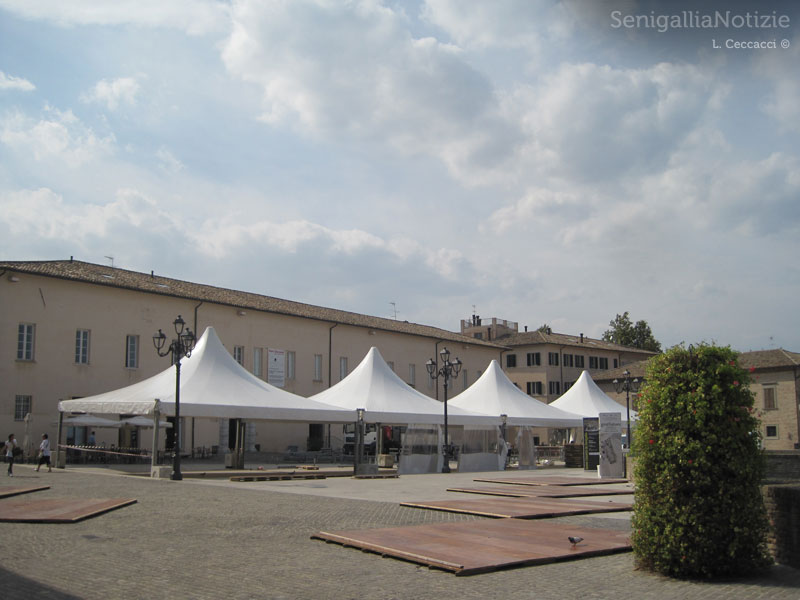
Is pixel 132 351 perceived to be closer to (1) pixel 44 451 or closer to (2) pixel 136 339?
(2) pixel 136 339

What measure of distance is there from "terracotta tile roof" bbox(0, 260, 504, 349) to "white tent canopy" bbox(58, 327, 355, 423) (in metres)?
11.2

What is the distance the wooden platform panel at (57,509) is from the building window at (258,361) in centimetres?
2898

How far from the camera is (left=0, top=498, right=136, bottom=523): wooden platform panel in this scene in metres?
11.4

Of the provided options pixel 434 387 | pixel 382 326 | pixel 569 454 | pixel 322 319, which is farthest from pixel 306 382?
pixel 569 454

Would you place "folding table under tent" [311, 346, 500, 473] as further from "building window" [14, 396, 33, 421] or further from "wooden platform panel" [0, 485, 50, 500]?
"building window" [14, 396, 33, 421]

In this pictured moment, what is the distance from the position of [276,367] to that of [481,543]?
118ft

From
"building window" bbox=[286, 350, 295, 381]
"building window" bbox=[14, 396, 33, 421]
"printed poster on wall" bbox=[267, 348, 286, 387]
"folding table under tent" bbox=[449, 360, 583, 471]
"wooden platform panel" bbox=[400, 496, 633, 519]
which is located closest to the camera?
"wooden platform panel" bbox=[400, 496, 633, 519]

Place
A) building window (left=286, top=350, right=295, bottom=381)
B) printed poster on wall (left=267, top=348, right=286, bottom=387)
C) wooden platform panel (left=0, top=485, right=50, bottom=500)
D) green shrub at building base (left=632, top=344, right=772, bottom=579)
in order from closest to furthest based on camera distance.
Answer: green shrub at building base (left=632, top=344, right=772, bottom=579) → wooden platform panel (left=0, top=485, right=50, bottom=500) → printed poster on wall (left=267, top=348, right=286, bottom=387) → building window (left=286, top=350, right=295, bottom=381)

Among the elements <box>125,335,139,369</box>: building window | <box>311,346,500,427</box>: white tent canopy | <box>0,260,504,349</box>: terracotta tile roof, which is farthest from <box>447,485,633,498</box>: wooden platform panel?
<box>0,260,504,349</box>: terracotta tile roof

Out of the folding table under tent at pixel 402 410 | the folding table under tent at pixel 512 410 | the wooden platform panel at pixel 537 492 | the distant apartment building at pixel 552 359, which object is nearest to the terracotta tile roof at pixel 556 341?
the distant apartment building at pixel 552 359

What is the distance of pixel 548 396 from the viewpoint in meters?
67.4

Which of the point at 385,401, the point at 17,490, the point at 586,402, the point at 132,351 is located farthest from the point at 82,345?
the point at 586,402

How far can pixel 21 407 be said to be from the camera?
32719 millimetres

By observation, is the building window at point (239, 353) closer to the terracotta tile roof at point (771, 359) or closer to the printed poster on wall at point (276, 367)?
the printed poster on wall at point (276, 367)
